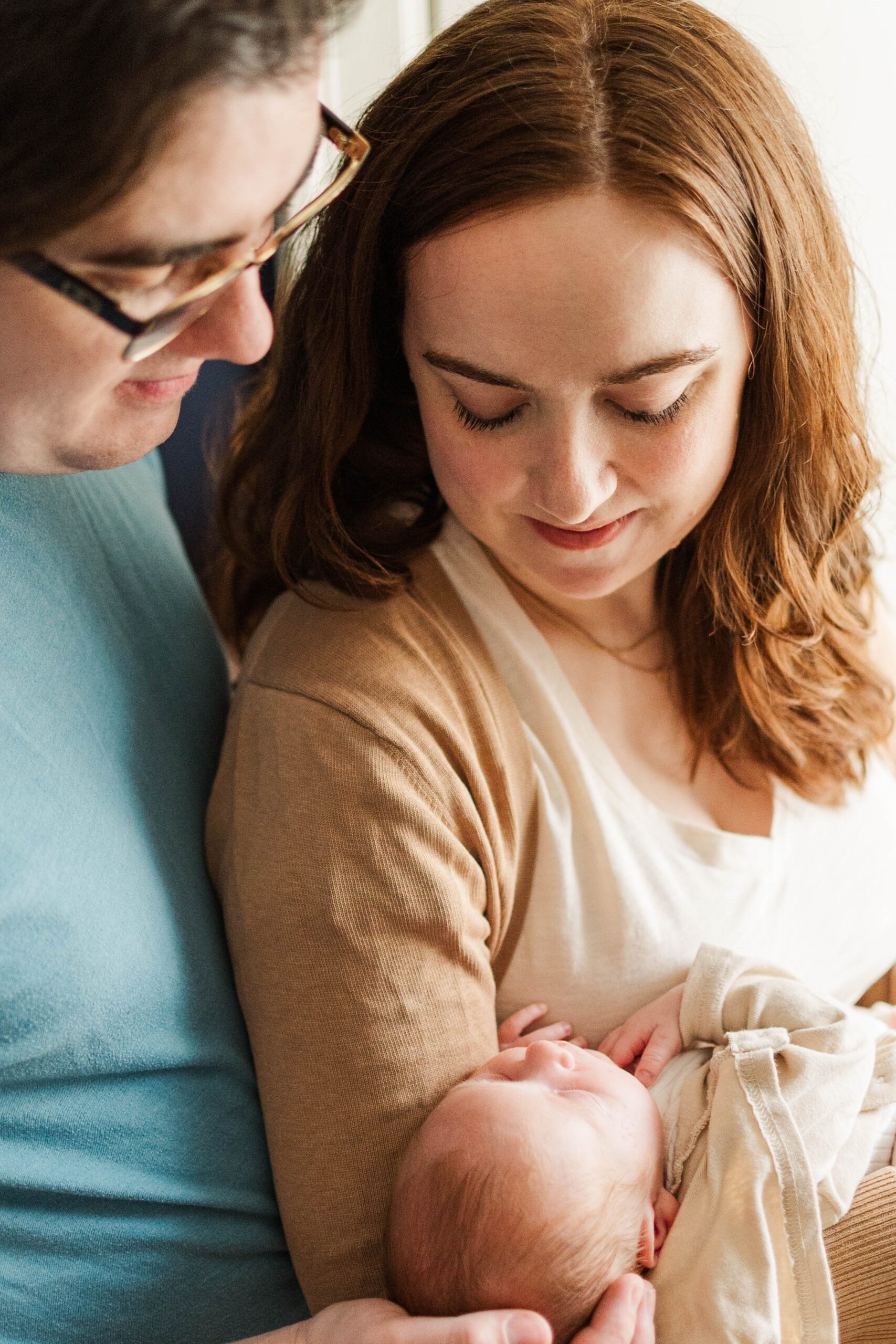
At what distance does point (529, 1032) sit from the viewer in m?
1.42

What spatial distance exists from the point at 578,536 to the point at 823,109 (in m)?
0.95

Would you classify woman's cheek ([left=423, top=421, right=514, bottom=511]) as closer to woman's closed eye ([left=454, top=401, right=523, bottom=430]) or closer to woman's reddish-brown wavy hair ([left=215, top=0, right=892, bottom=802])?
woman's closed eye ([left=454, top=401, right=523, bottom=430])

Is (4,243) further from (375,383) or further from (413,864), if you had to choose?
(413,864)

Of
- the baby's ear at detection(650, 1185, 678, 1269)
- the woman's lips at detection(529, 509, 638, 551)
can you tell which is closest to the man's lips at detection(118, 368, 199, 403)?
the woman's lips at detection(529, 509, 638, 551)

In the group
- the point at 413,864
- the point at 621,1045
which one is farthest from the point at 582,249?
the point at 621,1045

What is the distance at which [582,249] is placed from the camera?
108 cm

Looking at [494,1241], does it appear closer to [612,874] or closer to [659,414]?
Result: [612,874]

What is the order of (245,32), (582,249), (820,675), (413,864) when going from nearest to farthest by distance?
1. (245,32)
2. (582,249)
3. (413,864)
4. (820,675)

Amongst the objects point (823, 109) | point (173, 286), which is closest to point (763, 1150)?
point (173, 286)

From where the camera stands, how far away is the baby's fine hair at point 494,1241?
1117 millimetres

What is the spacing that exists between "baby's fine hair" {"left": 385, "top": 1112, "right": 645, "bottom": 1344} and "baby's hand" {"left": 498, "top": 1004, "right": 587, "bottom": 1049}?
0.23 m

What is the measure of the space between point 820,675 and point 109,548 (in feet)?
3.15

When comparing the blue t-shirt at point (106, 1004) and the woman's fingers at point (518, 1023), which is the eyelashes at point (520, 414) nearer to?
the blue t-shirt at point (106, 1004)

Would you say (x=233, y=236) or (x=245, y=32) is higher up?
(x=245, y=32)
